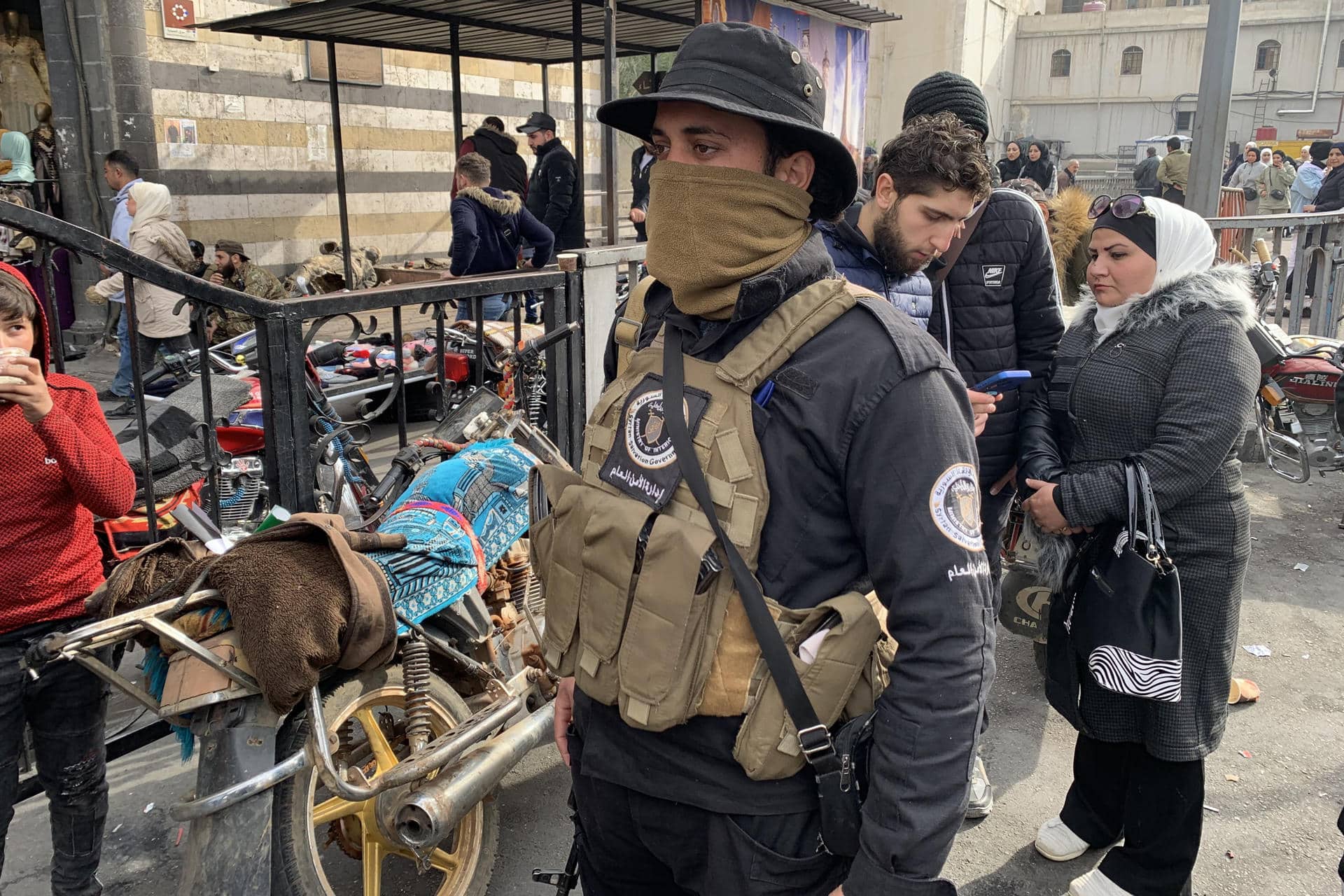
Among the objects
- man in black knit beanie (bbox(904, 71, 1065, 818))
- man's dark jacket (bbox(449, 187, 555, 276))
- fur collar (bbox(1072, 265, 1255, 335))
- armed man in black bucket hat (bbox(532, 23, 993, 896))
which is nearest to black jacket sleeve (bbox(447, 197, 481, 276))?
man's dark jacket (bbox(449, 187, 555, 276))

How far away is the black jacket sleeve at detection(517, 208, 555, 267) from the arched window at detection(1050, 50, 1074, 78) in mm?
52989

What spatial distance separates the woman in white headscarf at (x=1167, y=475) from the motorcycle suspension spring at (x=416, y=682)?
183cm

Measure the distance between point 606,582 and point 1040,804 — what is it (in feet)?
8.55

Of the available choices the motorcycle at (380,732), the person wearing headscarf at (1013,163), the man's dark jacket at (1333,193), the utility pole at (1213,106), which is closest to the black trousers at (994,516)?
the motorcycle at (380,732)

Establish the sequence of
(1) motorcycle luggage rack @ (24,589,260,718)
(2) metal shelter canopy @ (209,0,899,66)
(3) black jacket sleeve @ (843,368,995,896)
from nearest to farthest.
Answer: (3) black jacket sleeve @ (843,368,995,896) < (1) motorcycle luggage rack @ (24,589,260,718) < (2) metal shelter canopy @ (209,0,899,66)

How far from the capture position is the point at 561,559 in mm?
1720

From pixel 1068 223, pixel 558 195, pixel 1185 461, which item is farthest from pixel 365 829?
pixel 558 195

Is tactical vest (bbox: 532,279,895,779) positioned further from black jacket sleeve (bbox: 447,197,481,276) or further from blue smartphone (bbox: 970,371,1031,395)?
black jacket sleeve (bbox: 447,197,481,276)

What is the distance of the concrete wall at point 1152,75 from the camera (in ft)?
159

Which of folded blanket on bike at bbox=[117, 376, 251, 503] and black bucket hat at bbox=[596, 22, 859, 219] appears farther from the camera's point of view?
folded blanket on bike at bbox=[117, 376, 251, 503]

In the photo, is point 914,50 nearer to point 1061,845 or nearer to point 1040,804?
point 1040,804

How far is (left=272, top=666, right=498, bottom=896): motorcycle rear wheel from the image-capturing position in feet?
7.85

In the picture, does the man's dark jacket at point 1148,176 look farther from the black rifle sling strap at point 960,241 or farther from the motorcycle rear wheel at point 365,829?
the motorcycle rear wheel at point 365,829

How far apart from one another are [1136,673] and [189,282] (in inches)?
111
